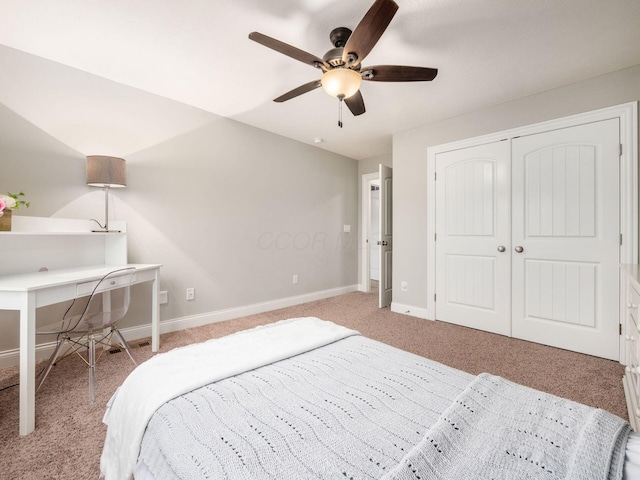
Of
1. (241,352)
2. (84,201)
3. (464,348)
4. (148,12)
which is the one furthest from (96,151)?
(464,348)

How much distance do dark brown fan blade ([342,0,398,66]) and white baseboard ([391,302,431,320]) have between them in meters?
2.82

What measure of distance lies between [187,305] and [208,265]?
1.54 feet

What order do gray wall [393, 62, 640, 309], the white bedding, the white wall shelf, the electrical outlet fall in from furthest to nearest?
the electrical outlet → gray wall [393, 62, 640, 309] → the white wall shelf → the white bedding

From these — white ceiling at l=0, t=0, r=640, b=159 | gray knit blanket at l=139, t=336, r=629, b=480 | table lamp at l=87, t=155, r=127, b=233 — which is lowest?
gray knit blanket at l=139, t=336, r=629, b=480

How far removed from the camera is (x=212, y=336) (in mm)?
2844

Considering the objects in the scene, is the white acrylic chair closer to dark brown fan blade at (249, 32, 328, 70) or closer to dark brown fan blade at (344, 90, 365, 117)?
dark brown fan blade at (249, 32, 328, 70)

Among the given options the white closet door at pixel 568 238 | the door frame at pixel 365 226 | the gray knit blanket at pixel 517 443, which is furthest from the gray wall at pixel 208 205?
the gray knit blanket at pixel 517 443

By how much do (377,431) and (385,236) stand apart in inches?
140

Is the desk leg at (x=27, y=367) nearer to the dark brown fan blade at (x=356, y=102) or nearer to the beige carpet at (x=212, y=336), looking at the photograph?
the beige carpet at (x=212, y=336)

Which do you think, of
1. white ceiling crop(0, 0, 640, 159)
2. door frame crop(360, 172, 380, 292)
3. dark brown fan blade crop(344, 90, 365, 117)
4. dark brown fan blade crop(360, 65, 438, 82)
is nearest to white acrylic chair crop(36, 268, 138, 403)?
white ceiling crop(0, 0, 640, 159)

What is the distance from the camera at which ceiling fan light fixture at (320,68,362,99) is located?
67.1 inches

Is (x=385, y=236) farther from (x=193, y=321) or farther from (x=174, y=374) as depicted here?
(x=174, y=374)

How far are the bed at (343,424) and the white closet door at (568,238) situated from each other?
2233 mm

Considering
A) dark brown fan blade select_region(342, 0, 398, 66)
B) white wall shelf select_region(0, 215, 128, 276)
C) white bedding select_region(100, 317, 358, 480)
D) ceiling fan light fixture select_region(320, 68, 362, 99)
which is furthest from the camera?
white wall shelf select_region(0, 215, 128, 276)
